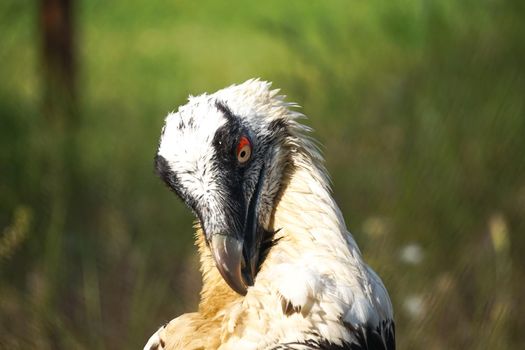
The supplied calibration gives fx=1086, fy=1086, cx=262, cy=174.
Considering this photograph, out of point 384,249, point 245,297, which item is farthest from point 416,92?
point 245,297

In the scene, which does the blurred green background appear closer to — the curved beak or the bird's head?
the bird's head

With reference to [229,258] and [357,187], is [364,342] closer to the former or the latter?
[229,258]

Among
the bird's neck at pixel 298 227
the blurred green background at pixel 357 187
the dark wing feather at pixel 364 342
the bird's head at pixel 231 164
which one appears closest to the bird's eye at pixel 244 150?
the bird's head at pixel 231 164

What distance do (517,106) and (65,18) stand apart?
2.81 m

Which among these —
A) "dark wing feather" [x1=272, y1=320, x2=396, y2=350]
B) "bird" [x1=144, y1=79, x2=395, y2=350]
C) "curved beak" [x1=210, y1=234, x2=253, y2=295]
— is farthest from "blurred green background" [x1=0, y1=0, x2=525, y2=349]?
"curved beak" [x1=210, y1=234, x2=253, y2=295]

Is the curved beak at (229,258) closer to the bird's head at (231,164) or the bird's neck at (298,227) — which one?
the bird's head at (231,164)

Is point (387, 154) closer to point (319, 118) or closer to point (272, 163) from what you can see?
point (319, 118)

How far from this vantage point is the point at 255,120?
8.47 ft

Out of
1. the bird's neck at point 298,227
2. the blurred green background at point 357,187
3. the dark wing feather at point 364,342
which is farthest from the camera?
the blurred green background at point 357,187

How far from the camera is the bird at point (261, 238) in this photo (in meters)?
2.34

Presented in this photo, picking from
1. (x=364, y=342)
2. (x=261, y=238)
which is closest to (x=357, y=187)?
(x=261, y=238)

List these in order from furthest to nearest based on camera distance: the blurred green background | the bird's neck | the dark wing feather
Answer: the blurred green background
the bird's neck
the dark wing feather

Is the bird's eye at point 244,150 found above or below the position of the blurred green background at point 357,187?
above

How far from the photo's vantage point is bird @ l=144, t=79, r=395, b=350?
234cm
